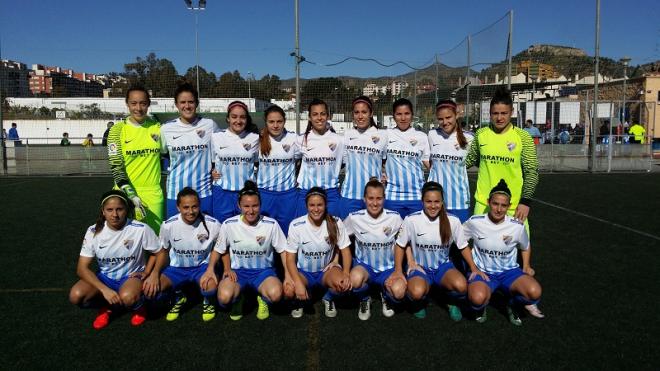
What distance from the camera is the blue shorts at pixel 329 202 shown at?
4391 mm

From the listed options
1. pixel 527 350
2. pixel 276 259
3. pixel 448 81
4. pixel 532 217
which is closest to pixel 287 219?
pixel 276 259

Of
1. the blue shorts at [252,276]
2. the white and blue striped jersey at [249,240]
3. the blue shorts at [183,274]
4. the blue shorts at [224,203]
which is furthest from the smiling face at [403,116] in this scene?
the blue shorts at [183,274]

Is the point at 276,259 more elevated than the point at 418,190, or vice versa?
the point at 418,190

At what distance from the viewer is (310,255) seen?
13.0 feet

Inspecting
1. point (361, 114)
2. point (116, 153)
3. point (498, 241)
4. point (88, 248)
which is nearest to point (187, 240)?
point (88, 248)

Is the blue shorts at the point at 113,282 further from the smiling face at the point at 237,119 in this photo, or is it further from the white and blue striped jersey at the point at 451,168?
the white and blue striped jersey at the point at 451,168

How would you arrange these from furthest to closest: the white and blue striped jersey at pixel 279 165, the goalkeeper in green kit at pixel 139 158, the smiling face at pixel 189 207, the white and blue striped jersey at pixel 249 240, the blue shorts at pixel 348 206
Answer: the blue shorts at pixel 348 206, the white and blue striped jersey at pixel 279 165, the goalkeeper in green kit at pixel 139 158, the white and blue striped jersey at pixel 249 240, the smiling face at pixel 189 207

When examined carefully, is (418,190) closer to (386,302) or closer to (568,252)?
(386,302)

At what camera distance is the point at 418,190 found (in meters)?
4.37

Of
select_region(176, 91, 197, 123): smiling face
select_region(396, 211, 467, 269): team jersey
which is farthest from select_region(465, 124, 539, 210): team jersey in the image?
select_region(176, 91, 197, 123): smiling face

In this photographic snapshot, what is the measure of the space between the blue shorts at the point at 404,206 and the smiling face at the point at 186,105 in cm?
198

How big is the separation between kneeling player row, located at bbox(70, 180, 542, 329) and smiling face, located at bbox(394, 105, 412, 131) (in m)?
0.72

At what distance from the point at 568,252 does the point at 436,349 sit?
330 cm

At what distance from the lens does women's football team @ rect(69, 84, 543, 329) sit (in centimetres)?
372
